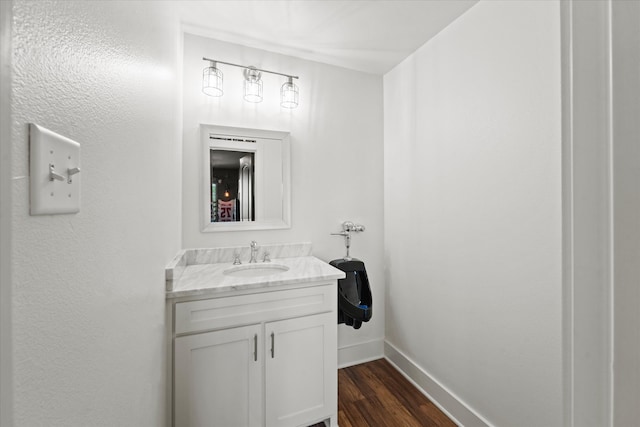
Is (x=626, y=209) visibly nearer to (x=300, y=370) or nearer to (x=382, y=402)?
(x=300, y=370)

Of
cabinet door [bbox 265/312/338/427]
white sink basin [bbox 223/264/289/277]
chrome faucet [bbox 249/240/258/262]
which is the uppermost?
chrome faucet [bbox 249/240/258/262]

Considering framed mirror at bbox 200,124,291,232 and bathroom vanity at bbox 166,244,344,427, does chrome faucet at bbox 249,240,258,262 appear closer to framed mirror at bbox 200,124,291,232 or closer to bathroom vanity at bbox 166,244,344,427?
framed mirror at bbox 200,124,291,232

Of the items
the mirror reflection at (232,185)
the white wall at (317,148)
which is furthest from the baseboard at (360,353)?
the mirror reflection at (232,185)

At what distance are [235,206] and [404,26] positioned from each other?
64.8 inches

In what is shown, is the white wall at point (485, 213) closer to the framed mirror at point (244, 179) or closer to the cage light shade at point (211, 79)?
the framed mirror at point (244, 179)

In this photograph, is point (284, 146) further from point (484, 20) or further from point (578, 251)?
point (578, 251)

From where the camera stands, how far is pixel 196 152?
1.91m

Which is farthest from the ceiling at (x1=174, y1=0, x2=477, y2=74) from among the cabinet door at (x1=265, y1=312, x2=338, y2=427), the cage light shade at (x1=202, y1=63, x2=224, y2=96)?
the cabinet door at (x1=265, y1=312, x2=338, y2=427)

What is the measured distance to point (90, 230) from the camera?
551 millimetres

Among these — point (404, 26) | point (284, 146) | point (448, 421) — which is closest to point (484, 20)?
point (404, 26)

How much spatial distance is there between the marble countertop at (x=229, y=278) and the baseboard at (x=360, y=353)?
2.90 feet

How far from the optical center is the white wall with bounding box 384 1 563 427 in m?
1.26

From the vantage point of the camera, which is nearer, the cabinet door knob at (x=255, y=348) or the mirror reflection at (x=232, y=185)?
the cabinet door knob at (x=255, y=348)

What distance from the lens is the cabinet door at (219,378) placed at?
4.41 feet
